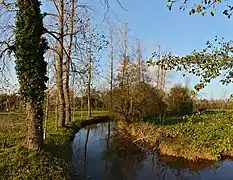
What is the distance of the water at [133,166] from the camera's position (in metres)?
11.5

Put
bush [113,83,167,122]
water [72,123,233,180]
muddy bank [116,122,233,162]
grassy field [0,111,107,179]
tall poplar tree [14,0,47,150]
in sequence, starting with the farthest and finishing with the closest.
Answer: bush [113,83,167,122], muddy bank [116,122,233,162], water [72,123,233,180], tall poplar tree [14,0,47,150], grassy field [0,111,107,179]

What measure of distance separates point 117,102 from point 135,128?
12.4ft

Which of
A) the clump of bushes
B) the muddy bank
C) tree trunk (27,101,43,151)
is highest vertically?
the clump of bushes

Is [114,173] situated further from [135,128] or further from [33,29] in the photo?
[135,128]

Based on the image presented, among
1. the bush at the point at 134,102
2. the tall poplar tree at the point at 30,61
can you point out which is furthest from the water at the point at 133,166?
the bush at the point at 134,102

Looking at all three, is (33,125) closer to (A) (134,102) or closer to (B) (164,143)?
(B) (164,143)

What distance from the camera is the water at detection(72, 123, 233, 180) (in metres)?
11.5

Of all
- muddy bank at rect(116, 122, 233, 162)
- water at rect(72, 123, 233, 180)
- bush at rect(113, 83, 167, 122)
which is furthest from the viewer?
bush at rect(113, 83, 167, 122)

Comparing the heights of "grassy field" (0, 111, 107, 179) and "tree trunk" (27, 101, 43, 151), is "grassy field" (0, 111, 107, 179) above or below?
below

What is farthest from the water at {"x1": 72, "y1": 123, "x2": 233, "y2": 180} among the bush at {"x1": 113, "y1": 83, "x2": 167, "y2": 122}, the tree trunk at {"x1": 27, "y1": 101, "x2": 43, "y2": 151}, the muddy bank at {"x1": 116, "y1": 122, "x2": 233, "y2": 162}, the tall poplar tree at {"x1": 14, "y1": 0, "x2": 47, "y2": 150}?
the bush at {"x1": 113, "y1": 83, "x2": 167, "y2": 122}

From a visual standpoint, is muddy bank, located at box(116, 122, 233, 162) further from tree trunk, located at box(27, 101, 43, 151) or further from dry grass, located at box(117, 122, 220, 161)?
tree trunk, located at box(27, 101, 43, 151)

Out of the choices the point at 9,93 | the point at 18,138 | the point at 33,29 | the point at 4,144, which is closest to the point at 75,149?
the point at 18,138

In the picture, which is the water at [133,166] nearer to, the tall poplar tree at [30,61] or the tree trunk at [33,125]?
the tree trunk at [33,125]

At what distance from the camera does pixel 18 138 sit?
40.0 feet
